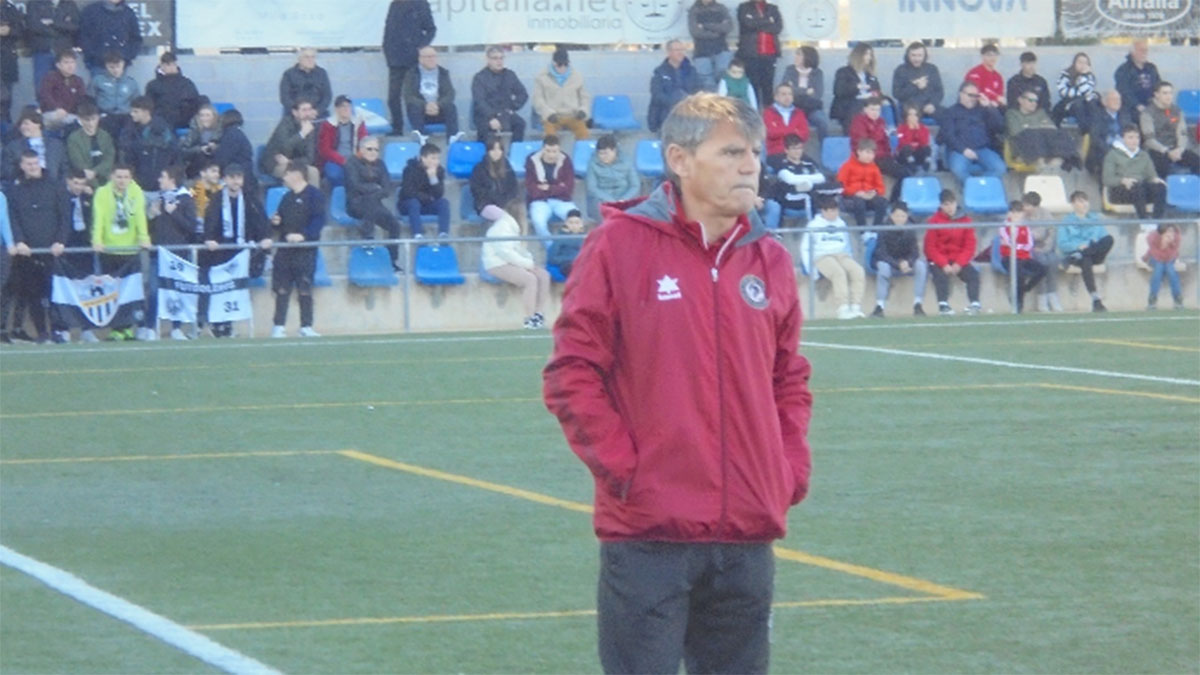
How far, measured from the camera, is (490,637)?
304 inches

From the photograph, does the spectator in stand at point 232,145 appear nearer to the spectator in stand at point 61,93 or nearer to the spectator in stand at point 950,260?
the spectator in stand at point 61,93

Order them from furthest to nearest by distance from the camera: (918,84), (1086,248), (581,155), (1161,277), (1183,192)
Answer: (1183,192) → (918,84) → (581,155) → (1161,277) → (1086,248)

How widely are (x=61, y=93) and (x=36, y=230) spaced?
2.64 metres

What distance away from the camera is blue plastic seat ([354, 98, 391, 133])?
2717 centimetres

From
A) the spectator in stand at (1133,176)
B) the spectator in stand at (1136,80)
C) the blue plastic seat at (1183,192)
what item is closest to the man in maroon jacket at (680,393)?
the spectator in stand at (1133,176)

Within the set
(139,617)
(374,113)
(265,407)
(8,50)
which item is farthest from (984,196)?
(139,617)

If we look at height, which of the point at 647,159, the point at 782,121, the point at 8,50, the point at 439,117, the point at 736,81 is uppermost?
the point at 8,50

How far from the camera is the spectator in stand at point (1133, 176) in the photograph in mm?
28469

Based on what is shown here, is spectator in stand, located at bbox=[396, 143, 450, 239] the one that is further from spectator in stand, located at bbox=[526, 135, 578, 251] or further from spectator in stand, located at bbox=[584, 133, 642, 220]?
spectator in stand, located at bbox=[584, 133, 642, 220]

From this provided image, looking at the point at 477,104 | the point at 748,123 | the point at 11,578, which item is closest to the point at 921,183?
the point at 477,104

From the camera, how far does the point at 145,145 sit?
960 inches

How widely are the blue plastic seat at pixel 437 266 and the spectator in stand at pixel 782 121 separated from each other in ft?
16.1

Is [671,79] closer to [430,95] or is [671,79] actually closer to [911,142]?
[430,95]

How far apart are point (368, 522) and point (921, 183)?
18410mm
